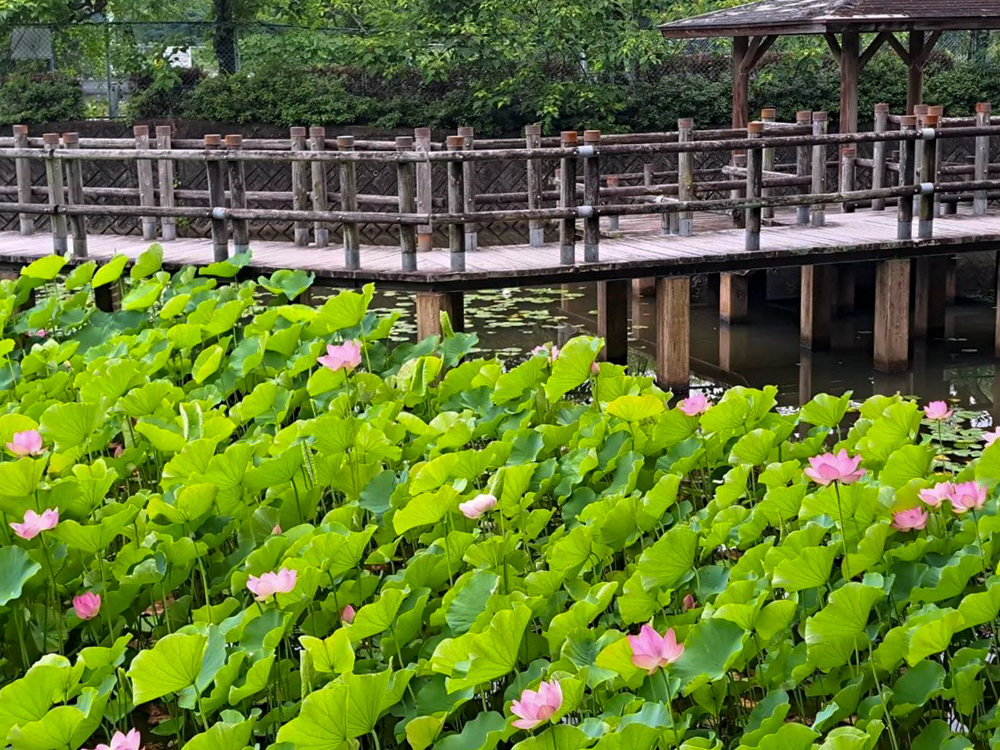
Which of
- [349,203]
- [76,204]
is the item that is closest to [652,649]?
[349,203]

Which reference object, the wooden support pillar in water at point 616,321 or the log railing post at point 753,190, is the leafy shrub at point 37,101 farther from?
the log railing post at point 753,190

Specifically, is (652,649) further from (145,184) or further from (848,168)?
(848,168)

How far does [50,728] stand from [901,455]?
202 centimetres

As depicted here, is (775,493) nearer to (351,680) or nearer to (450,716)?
(450,716)

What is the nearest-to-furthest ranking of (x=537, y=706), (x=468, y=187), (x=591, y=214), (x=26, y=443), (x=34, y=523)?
(x=537, y=706) → (x=34, y=523) → (x=26, y=443) → (x=591, y=214) → (x=468, y=187)

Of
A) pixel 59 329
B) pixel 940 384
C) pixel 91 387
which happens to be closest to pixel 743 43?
pixel 940 384

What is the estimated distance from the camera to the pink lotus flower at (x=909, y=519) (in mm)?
3328

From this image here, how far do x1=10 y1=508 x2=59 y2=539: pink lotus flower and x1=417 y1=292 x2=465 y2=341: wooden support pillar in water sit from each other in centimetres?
535

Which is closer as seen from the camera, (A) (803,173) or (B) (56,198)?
(B) (56,198)

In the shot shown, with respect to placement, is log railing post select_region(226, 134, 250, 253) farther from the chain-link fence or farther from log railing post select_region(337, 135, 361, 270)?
the chain-link fence

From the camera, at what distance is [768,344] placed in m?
11.8

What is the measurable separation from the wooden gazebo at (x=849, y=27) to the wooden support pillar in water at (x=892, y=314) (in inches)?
109

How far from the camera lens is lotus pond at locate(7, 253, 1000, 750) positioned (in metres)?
2.85

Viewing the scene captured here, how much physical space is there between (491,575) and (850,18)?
10.2 metres
